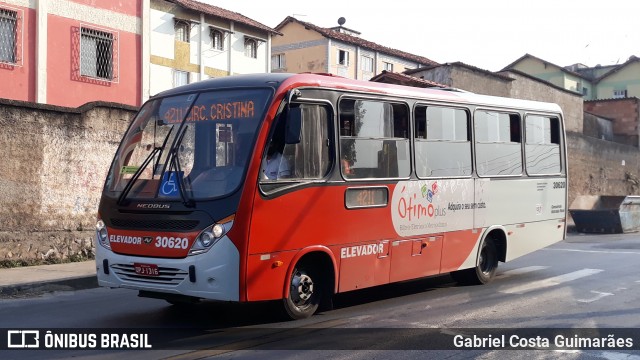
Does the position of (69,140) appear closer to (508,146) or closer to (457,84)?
(508,146)

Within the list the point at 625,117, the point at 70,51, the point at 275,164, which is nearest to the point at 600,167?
the point at 625,117

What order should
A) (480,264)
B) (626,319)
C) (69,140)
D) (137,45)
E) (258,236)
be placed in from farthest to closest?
(137,45)
(69,140)
(480,264)
(626,319)
(258,236)

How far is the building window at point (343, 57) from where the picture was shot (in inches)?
1925

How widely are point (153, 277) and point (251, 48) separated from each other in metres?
30.3

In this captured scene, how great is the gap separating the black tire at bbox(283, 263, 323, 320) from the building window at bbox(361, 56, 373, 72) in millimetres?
43200

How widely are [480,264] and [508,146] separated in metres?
2.09

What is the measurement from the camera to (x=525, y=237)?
12.4 m

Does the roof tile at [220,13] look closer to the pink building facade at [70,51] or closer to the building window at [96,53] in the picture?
the pink building facade at [70,51]

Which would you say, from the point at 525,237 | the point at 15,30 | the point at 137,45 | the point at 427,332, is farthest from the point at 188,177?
the point at 137,45

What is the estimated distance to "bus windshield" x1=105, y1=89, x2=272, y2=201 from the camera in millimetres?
7555

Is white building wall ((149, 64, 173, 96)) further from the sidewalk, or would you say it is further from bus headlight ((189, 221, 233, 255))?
bus headlight ((189, 221, 233, 255))

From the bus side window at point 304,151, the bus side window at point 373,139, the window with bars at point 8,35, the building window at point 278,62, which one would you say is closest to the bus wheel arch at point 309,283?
the bus side window at point 304,151

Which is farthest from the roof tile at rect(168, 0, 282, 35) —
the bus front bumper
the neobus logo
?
the bus front bumper

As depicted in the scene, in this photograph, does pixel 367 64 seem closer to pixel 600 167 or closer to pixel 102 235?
pixel 600 167
